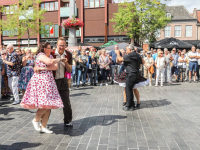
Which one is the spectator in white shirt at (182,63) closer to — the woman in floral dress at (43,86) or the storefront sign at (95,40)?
the woman in floral dress at (43,86)

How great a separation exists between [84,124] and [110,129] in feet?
2.31

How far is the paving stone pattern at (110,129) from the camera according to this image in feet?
13.0

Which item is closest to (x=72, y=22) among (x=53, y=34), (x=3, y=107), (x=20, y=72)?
(x=20, y=72)

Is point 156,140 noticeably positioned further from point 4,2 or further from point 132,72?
point 4,2

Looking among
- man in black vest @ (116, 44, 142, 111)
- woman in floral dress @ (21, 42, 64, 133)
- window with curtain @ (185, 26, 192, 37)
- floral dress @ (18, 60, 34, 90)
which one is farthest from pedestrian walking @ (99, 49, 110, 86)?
window with curtain @ (185, 26, 192, 37)

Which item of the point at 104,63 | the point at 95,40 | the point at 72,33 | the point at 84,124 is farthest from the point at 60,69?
the point at 95,40

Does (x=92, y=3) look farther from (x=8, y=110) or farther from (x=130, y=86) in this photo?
(x=8, y=110)

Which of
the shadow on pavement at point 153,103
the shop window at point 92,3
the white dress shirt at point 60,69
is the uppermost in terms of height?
the shop window at point 92,3

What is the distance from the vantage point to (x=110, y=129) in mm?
4809

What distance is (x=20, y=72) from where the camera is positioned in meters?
7.92

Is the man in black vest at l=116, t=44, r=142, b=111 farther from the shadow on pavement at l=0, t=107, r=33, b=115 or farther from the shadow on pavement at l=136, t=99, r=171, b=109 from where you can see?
the shadow on pavement at l=0, t=107, r=33, b=115

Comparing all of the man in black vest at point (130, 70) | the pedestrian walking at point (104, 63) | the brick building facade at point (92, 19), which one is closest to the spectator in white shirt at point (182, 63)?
the pedestrian walking at point (104, 63)

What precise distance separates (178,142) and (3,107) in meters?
5.47

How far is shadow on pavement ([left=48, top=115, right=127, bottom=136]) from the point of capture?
469cm
